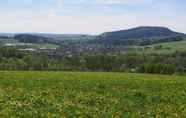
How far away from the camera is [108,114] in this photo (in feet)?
47.3

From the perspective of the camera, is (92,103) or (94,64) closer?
(92,103)

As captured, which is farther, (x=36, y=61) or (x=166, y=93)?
(x=36, y=61)

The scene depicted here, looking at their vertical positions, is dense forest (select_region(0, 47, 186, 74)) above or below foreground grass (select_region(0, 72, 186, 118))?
below

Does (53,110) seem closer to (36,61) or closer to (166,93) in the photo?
(166,93)

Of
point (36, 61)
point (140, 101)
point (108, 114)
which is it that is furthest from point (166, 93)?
point (36, 61)

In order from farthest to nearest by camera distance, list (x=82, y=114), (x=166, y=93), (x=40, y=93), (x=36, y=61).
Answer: (x=36, y=61), (x=166, y=93), (x=40, y=93), (x=82, y=114)

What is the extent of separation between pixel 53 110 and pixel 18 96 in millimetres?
3729

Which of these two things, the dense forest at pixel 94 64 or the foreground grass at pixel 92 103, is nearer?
the foreground grass at pixel 92 103

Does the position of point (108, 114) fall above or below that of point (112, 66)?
above

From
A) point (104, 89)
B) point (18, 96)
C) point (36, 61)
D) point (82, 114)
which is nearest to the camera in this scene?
point (82, 114)

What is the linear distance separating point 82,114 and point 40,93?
18.9 ft

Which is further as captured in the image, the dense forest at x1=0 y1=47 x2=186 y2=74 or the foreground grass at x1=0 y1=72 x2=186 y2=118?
the dense forest at x1=0 y1=47 x2=186 y2=74

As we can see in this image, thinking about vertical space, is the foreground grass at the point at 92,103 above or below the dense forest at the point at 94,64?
above

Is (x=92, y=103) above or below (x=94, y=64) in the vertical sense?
above
